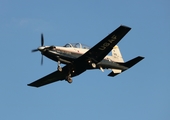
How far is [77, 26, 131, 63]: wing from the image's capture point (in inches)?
1360

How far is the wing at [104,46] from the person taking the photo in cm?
3455

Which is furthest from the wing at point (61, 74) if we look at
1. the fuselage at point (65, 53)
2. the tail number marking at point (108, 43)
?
the tail number marking at point (108, 43)

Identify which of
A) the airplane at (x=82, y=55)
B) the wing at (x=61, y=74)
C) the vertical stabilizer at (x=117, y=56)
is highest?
the vertical stabilizer at (x=117, y=56)

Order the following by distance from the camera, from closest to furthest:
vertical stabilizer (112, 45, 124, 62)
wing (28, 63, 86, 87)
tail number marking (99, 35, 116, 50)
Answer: tail number marking (99, 35, 116, 50)
wing (28, 63, 86, 87)
vertical stabilizer (112, 45, 124, 62)

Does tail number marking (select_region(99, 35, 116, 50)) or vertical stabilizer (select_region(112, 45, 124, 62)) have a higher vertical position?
vertical stabilizer (select_region(112, 45, 124, 62))

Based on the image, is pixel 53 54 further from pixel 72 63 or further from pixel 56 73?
pixel 56 73

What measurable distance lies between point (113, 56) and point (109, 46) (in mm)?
4586

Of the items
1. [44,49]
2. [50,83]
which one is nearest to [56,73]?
[50,83]

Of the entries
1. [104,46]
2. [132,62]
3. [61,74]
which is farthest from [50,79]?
[132,62]

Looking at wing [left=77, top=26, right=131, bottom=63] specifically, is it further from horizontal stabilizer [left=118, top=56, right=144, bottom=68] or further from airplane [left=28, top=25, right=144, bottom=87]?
horizontal stabilizer [left=118, top=56, right=144, bottom=68]

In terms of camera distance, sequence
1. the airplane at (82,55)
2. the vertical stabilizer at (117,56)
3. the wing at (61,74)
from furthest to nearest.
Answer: the vertical stabilizer at (117,56) < the wing at (61,74) < the airplane at (82,55)

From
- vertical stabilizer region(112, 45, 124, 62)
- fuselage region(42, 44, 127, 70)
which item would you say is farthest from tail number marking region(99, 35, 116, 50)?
vertical stabilizer region(112, 45, 124, 62)

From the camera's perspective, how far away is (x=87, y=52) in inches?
1403

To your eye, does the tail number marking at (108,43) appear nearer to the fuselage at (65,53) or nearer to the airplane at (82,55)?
the airplane at (82,55)
